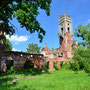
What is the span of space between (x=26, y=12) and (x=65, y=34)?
84.9 ft

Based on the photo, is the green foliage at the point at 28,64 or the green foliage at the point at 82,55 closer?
the green foliage at the point at 28,64

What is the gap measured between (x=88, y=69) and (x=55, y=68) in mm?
12131

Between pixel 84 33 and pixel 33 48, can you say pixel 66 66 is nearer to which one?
pixel 84 33

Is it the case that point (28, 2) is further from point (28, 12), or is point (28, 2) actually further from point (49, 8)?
point (49, 8)

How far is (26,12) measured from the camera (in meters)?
12.6

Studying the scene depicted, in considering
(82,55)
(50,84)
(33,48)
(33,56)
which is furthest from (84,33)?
(33,48)

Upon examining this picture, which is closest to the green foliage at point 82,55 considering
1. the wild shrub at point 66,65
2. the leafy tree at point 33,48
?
the wild shrub at point 66,65

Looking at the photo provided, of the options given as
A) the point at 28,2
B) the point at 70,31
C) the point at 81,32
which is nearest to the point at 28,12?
the point at 28,2

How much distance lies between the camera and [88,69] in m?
14.2

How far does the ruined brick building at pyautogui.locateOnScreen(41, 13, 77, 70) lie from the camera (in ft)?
106

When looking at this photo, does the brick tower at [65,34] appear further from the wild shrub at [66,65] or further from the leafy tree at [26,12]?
the leafy tree at [26,12]

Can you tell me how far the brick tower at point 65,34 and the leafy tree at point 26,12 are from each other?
822 inches

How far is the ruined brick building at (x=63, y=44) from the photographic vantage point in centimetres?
3231

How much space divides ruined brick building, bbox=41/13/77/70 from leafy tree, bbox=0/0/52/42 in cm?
1669
